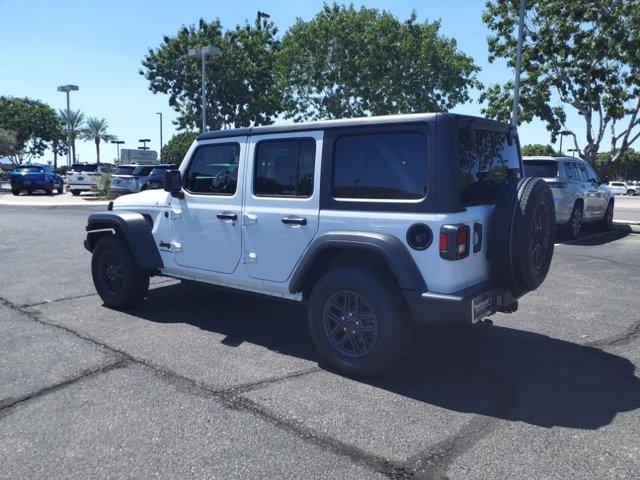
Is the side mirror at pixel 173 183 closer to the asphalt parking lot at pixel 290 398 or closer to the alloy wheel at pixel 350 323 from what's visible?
the asphalt parking lot at pixel 290 398

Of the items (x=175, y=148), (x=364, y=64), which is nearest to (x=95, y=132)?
(x=175, y=148)

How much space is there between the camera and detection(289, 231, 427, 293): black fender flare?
3.78m

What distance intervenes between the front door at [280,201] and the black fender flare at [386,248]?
0.26 m

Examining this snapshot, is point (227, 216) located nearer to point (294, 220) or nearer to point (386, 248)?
point (294, 220)

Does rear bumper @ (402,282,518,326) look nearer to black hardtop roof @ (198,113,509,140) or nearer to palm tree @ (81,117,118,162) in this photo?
black hardtop roof @ (198,113,509,140)

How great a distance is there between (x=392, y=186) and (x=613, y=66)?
16.4 metres

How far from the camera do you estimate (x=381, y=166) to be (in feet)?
13.4

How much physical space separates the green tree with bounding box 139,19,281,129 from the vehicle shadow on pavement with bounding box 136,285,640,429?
28.0 metres

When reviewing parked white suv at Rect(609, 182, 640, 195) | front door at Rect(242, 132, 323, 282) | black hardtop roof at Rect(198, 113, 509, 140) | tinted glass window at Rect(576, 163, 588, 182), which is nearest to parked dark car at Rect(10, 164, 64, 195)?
tinted glass window at Rect(576, 163, 588, 182)

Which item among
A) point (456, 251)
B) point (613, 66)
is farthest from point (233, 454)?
point (613, 66)

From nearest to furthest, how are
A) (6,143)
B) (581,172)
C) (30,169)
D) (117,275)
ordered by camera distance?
1. (117,275)
2. (581,172)
3. (30,169)
4. (6,143)

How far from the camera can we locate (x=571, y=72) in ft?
58.6

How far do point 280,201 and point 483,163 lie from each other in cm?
165

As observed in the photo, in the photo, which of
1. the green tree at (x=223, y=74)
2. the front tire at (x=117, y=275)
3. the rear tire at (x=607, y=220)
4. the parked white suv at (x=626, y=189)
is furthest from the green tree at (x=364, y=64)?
the parked white suv at (x=626, y=189)
